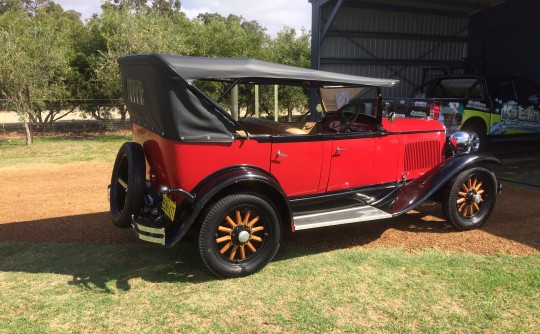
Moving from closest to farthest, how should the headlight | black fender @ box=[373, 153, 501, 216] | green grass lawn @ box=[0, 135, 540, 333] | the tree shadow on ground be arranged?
green grass lawn @ box=[0, 135, 540, 333]
the tree shadow on ground
black fender @ box=[373, 153, 501, 216]
the headlight

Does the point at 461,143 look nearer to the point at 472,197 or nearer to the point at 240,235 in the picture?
the point at 472,197

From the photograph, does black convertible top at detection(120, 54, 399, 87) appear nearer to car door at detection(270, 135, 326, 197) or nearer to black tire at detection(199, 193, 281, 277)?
car door at detection(270, 135, 326, 197)

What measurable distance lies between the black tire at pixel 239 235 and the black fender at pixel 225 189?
106mm

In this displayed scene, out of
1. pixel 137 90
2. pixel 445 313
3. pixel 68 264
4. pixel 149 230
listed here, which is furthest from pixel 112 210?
pixel 445 313

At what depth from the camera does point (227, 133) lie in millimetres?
3771

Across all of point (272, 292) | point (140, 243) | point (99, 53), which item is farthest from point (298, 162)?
point (99, 53)

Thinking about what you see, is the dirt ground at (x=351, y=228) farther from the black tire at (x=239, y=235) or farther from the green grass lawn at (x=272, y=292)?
the black tire at (x=239, y=235)

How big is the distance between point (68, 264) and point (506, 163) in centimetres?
877

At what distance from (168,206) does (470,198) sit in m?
3.37

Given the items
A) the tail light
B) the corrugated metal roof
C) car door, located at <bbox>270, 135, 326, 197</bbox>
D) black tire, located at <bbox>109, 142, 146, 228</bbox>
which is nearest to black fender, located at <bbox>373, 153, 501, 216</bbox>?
car door, located at <bbox>270, 135, 326, 197</bbox>

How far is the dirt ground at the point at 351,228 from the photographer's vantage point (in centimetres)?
458

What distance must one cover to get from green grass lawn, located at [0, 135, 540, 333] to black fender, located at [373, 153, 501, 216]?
1.66 feet

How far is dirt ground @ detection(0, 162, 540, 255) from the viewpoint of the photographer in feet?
15.0

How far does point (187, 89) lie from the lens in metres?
3.57
